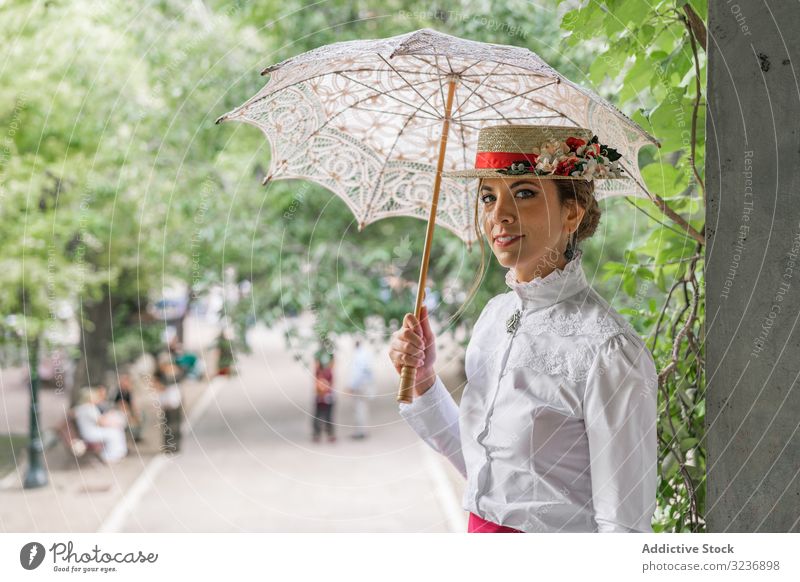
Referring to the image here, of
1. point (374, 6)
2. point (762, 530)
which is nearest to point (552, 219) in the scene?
point (762, 530)

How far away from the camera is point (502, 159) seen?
118 centimetres

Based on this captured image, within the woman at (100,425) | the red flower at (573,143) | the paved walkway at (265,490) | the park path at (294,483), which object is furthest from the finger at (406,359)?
the woman at (100,425)

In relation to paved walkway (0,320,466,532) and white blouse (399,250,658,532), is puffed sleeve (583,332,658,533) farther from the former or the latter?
paved walkway (0,320,466,532)

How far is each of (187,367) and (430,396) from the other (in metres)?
Answer: 6.98

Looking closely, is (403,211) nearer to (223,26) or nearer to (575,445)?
(575,445)

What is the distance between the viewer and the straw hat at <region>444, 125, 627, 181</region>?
1155 millimetres

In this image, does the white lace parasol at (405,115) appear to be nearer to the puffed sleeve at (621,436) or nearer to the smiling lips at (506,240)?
the smiling lips at (506,240)

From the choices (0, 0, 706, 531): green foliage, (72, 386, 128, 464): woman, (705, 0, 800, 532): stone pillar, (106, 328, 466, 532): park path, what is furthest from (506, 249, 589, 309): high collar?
(72, 386, 128, 464): woman

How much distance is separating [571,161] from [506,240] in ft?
0.48

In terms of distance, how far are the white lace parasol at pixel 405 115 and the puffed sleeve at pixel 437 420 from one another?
1.35ft

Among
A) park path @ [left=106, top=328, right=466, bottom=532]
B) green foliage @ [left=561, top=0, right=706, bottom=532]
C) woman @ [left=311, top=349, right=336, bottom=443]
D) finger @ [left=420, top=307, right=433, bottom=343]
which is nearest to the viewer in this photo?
finger @ [left=420, top=307, right=433, bottom=343]

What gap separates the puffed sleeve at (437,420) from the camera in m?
1.27

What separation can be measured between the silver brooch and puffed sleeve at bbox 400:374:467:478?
0.15 metres

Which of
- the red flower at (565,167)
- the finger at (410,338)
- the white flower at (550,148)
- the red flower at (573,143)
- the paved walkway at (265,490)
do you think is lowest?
the paved walkway at (265,490)
